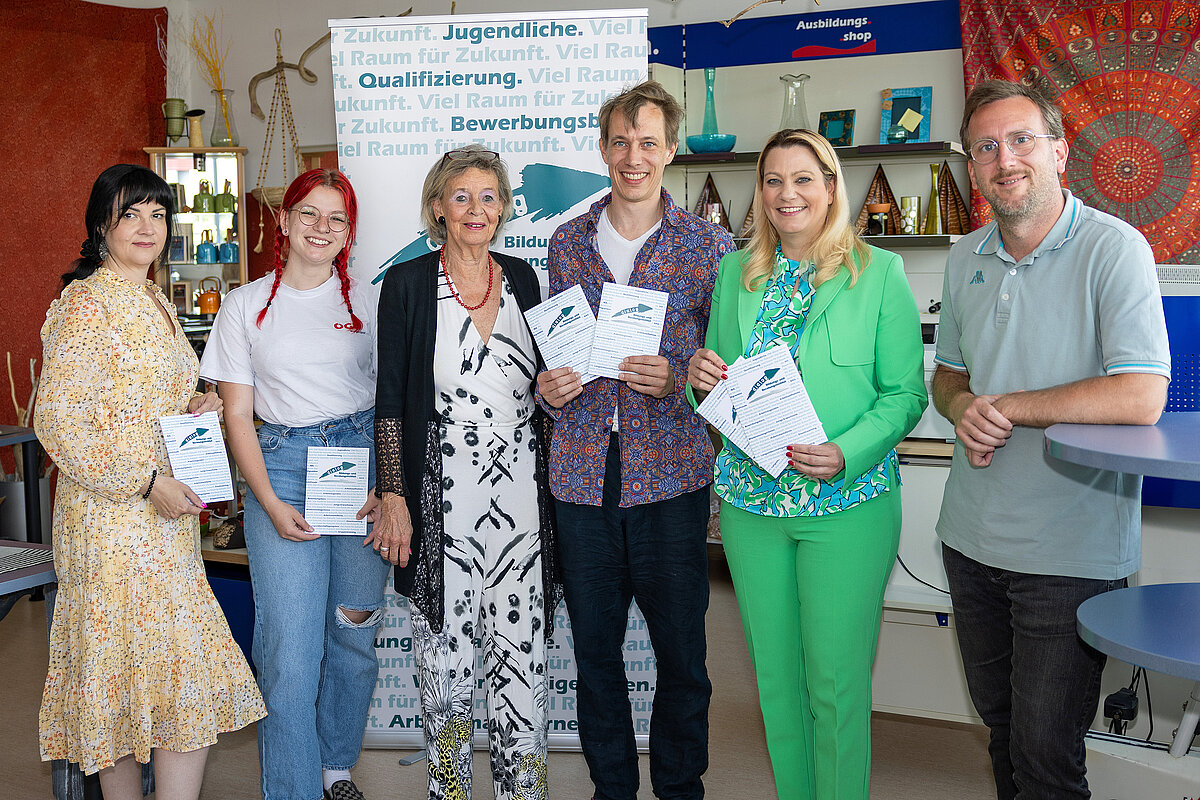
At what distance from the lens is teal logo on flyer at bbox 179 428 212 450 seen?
261 centimetres

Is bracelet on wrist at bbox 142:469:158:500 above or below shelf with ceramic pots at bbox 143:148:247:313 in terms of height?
below

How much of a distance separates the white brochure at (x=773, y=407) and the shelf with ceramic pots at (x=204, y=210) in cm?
617

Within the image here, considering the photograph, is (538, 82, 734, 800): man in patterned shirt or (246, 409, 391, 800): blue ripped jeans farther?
(246, 409, 391, 800): blue ripped jeans

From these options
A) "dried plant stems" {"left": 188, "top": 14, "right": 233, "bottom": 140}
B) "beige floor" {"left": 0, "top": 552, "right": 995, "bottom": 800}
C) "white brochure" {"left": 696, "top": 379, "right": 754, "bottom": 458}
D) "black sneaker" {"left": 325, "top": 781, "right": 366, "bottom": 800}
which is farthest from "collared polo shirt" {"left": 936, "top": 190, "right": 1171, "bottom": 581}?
"dried plant stems" {"left": 188, "top": 14, "right": 233, "bottom": 140}

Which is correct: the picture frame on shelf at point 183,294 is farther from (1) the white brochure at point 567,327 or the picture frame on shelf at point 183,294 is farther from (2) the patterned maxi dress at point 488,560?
(1) the white brochure at point 567,327

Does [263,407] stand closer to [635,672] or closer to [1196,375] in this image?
[635,672]

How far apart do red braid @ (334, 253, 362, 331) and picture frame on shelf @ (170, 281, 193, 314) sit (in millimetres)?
5187

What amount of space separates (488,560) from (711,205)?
4008 millimetres

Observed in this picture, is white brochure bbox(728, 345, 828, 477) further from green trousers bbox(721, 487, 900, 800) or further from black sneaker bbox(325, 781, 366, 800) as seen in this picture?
black sneaker bbox(325, 781, 366, 800)

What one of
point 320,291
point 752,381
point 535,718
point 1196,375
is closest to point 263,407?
point 320,291

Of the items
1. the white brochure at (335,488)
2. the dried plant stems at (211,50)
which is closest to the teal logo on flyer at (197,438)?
the white brochure at (335,488)

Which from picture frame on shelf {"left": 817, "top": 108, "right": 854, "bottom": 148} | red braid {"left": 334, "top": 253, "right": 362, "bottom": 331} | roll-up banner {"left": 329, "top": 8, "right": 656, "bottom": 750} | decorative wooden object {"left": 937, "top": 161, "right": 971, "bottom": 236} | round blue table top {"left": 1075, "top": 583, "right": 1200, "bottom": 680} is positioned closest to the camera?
round blue table top {"left": 1075, "top": 583, "right": 1200, "bottom": 680}

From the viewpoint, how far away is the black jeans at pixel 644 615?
264 centimetres

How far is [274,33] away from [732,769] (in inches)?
261
